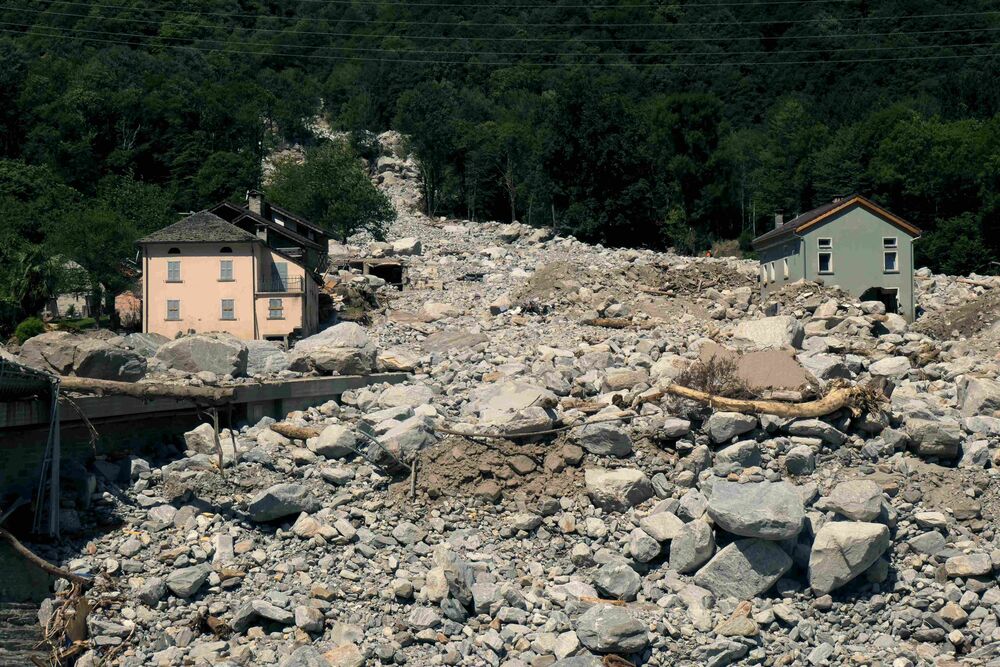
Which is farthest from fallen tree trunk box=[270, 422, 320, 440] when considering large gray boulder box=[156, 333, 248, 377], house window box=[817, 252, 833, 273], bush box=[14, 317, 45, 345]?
house window box=[817, 252, 833, 273]

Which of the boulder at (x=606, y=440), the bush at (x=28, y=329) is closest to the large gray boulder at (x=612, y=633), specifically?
the boulder at (x=606, y=440)

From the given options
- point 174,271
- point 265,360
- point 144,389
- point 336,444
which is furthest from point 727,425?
point 174,271

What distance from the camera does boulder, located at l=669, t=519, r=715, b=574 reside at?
866 inches

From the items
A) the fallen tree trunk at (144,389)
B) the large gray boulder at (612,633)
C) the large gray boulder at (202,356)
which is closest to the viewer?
the large gray boulder at (612,633)

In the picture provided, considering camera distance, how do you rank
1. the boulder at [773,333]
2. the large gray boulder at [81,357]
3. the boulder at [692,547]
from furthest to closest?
the boulder at [773,333] < the large gray boulder at [81,357] < the boulder at [692,547]

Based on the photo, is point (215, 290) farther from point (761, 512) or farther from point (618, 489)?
point (761, 512)

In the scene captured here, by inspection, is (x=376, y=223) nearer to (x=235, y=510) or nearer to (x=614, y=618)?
(x=235, y=510)

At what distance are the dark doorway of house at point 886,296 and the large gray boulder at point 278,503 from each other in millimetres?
29229

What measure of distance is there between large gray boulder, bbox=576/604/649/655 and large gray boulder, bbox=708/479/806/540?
9.59 feet

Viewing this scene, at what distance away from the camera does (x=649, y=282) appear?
4609cm

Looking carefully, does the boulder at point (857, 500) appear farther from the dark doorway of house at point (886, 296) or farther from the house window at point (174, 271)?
the house window at point (174, 271)

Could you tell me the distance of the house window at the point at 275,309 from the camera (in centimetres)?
3981

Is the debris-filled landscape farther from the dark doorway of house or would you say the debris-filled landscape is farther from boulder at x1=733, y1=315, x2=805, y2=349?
the dark doorway of house

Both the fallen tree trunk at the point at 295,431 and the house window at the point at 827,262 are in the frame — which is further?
the house window at the point at 827,262
